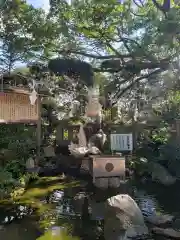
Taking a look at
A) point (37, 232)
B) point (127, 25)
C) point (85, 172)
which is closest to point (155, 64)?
point (127, 25)

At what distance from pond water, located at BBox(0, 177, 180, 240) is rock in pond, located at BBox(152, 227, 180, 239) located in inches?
26.7

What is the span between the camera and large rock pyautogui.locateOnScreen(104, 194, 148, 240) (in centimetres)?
630

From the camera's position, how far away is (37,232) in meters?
6.49

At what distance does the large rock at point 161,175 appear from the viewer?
11648mm

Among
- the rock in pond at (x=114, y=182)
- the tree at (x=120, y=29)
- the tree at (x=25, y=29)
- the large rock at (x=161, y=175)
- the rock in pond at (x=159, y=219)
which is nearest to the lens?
the rock in pond at (x=159, y=219)

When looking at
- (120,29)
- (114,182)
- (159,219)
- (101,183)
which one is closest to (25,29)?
(120,29)

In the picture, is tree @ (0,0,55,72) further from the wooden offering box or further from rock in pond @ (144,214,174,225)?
rock in pond @ (144,214,174,225)

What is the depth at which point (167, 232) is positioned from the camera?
636 centimetres

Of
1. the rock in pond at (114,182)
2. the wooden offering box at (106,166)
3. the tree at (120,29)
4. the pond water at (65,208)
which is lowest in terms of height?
the pond water at (65,208)

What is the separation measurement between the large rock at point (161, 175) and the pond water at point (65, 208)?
45cm

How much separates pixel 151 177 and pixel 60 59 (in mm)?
6845

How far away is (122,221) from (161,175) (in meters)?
5.84

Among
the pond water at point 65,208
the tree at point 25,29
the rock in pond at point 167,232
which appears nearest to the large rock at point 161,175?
the pond water at point 65,208

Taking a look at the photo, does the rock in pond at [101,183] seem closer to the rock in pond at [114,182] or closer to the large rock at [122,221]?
the rock in pond at [114,182]
